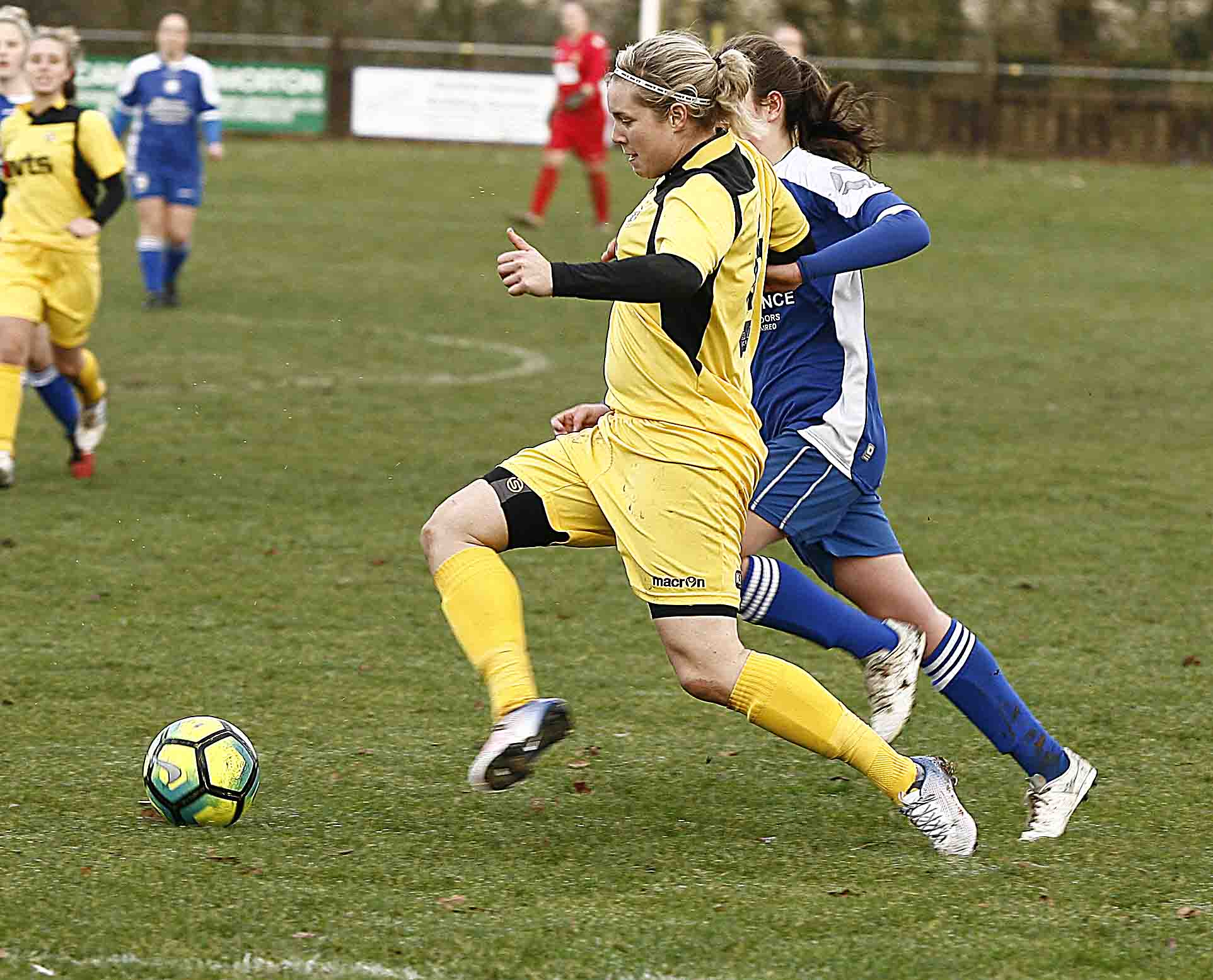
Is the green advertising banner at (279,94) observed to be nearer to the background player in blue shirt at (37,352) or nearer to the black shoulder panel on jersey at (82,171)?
the background player in blue shirt at (37,352)

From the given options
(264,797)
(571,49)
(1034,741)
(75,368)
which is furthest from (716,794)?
(571,49)

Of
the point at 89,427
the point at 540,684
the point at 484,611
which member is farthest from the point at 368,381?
the point at 484,611

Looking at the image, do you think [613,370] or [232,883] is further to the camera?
[613,370]

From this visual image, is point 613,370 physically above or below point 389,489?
above

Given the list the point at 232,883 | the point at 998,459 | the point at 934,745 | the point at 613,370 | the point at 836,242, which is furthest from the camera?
the point at 998,459

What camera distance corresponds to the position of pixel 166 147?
531 inches

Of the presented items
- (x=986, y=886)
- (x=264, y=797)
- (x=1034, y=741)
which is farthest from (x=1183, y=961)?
(x=264, y=797)

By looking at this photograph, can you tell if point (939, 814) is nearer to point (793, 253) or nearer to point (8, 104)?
point (793, 253)

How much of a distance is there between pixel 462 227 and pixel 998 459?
1136 centimetres

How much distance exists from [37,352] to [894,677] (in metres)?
4.93

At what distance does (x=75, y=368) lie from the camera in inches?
319

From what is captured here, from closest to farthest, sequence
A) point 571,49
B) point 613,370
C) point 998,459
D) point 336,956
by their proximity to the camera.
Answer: point 336,956 < point 613,370 < point 998,459 < point 571,49

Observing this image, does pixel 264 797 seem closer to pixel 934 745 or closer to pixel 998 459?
pixel 934 745

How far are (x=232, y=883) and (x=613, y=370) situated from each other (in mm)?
1312
